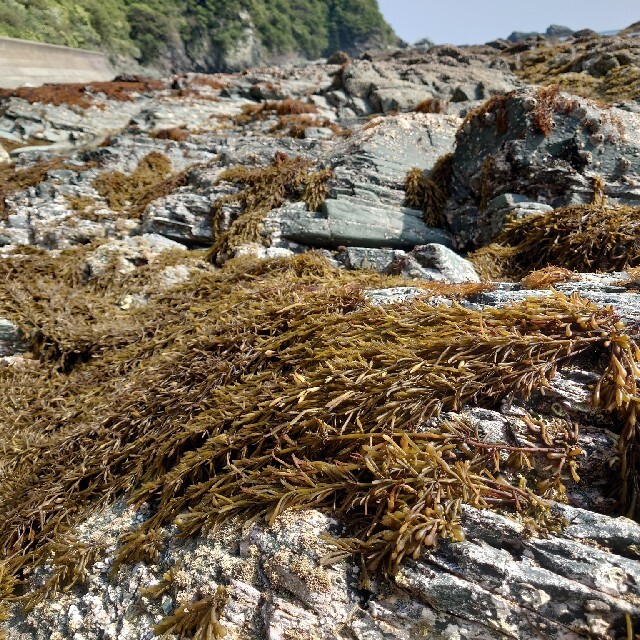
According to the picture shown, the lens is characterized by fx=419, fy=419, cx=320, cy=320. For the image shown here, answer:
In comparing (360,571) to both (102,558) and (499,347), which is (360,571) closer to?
(499,347)

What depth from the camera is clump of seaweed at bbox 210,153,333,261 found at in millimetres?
6363

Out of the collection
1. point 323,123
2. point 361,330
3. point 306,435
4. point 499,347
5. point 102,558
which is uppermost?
point 323,123

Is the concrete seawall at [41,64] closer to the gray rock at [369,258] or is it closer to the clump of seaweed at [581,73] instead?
the gray rock at [369,258]

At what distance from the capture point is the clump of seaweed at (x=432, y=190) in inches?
257

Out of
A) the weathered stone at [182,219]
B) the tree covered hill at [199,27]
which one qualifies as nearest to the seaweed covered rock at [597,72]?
the weathered stone at [182,219]

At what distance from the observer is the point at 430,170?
7160 millimetres

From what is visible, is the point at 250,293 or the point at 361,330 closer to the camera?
the point at 361,330

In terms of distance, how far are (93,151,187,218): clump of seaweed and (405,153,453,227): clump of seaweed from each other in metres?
4.84

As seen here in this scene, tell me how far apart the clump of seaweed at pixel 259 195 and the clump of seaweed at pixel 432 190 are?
1360 millimetres

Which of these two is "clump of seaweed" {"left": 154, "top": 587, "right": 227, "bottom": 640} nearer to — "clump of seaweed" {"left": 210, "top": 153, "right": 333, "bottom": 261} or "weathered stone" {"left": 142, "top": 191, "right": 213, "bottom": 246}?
"clump of seaweed" {"left": 210, "top": 153, "right": 333, "bottom": 261}

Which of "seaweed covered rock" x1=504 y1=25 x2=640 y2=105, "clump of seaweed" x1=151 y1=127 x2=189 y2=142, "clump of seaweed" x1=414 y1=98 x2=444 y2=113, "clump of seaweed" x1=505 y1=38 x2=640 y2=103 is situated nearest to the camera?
"seaweed covered rock" x1=504 y1=25 x2=640 y2=105

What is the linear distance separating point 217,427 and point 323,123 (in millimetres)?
13103

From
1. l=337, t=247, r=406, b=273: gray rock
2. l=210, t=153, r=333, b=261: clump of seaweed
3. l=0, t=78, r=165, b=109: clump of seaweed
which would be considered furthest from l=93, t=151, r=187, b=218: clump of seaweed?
l=0, t=78, r=165, b=109: clump of seaweed

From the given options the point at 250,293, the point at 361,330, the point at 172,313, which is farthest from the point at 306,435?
the point at 172,313
